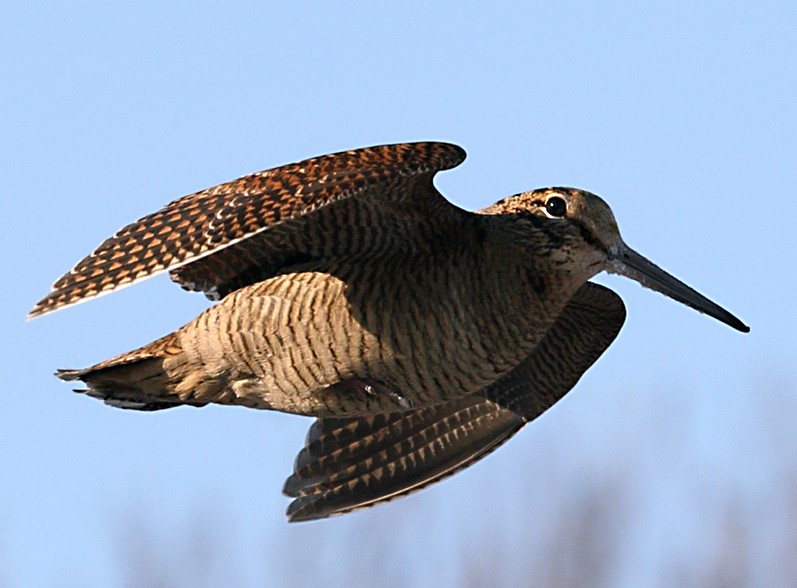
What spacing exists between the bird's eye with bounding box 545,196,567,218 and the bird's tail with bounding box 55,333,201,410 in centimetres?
202

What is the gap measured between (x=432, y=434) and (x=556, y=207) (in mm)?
2058

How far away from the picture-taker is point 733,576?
27.0 metres

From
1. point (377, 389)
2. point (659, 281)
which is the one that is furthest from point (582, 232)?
point (377, 389)

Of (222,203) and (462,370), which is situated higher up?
(222,203)

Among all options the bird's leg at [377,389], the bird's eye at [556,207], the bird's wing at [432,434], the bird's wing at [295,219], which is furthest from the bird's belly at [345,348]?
the bird's wing at [432,434]

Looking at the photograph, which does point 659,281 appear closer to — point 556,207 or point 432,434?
point 556,207

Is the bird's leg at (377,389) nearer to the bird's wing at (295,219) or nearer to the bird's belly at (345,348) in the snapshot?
the bird's belly at (345,348)

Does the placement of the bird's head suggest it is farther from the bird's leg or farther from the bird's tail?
the bird's tail

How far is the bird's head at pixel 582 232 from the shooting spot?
1149cm

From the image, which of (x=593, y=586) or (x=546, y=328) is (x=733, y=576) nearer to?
(x=593, y=586)

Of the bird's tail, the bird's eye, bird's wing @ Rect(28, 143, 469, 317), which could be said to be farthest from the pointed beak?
the bird's tail

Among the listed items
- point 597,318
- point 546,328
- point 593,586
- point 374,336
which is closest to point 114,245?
point 374,336

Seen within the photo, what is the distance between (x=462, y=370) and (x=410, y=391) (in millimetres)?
291

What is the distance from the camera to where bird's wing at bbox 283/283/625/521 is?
1284 cm
